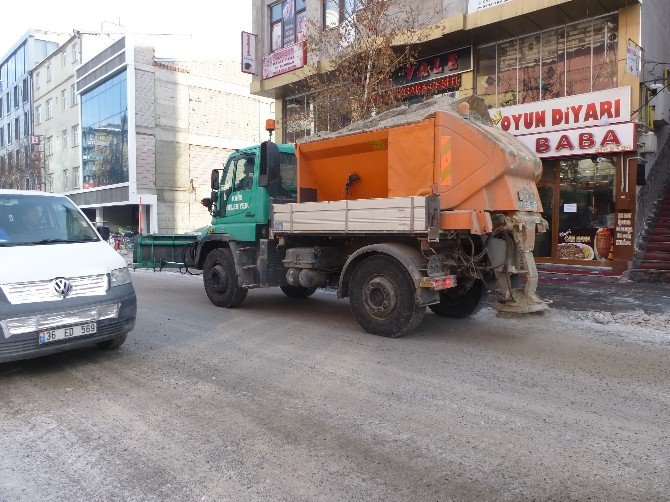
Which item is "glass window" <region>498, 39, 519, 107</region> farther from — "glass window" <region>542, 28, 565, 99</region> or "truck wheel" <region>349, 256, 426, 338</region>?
"truck wheel" <region>349, 256, 426, 338</region>

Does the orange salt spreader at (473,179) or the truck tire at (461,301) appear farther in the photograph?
the truck tire at (461,301)

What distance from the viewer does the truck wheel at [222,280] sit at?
8859mm

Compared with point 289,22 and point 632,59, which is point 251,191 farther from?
point 289,22

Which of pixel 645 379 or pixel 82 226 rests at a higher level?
pixel 82 226

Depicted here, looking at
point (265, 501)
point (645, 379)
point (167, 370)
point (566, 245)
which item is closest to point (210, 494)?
point (265, 501)

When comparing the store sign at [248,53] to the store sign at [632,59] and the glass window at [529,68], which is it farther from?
the store sign at [632,59]

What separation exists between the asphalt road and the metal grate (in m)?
0.81

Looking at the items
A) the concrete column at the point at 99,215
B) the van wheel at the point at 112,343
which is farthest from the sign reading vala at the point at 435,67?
the concrete column at the point at 99,215

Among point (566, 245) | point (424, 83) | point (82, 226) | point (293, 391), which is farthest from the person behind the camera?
point (424, 83)

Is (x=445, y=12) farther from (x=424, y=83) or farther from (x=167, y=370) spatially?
(x=167, y=370)

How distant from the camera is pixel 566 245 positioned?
13.7 m

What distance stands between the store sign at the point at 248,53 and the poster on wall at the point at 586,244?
1325 centimetres

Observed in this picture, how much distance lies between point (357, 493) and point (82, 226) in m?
4.87

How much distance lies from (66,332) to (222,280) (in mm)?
4066
